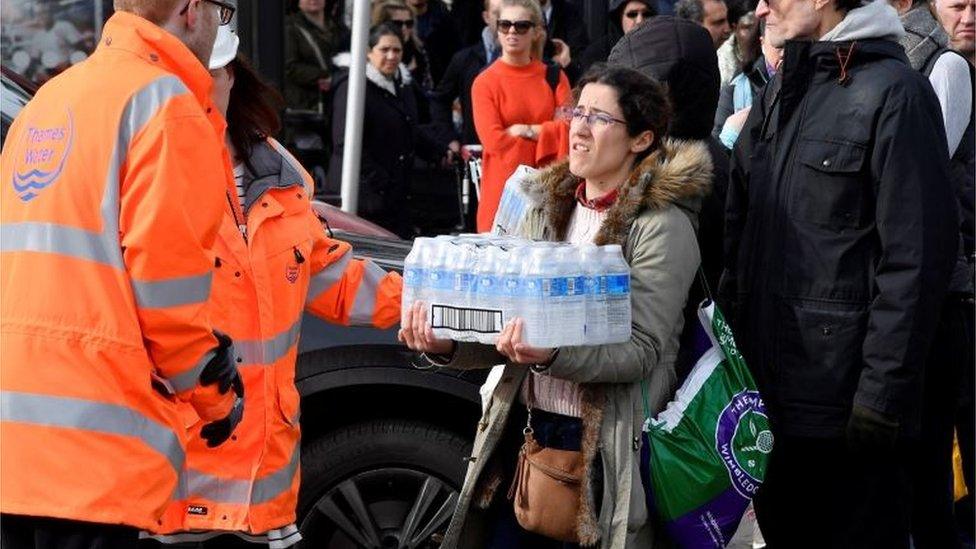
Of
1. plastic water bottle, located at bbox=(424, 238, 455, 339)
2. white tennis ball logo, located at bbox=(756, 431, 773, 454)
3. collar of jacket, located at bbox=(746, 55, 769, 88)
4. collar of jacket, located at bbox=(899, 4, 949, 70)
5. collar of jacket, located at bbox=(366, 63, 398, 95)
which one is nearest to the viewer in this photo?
plastic water bottle, located at bbox=(424, 238, 455, 339)

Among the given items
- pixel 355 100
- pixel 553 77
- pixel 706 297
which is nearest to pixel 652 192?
pixel 706 297

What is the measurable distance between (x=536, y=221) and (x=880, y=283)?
2.80ft

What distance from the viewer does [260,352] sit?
4246mm

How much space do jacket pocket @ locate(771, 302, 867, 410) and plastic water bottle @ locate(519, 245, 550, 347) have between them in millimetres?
791

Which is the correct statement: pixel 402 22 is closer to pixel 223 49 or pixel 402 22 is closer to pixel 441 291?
pixel 223 49

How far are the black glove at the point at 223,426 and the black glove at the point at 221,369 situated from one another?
5.1 inches

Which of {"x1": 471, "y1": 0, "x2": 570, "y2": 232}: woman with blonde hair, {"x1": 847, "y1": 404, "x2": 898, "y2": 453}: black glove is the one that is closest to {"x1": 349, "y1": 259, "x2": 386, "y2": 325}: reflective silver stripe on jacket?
{"x1": 847, "y1": 404, "x2": 898, "y2": 453}: black glove

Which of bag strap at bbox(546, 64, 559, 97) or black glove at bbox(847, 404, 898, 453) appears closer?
black glove at bbox(847, 404, 898, 453)


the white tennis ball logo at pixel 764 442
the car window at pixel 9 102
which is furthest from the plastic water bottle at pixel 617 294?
the car window at pixel 9 102

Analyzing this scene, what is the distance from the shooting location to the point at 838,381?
4223 mm

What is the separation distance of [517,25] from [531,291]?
5.52 meters

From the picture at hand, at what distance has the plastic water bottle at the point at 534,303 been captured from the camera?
12.5ft

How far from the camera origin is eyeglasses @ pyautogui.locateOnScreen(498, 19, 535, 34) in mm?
9156

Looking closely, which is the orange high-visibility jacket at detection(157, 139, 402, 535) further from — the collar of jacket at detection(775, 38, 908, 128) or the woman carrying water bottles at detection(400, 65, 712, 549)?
the collar of jacket at detection(775, 38, 908, 128)
